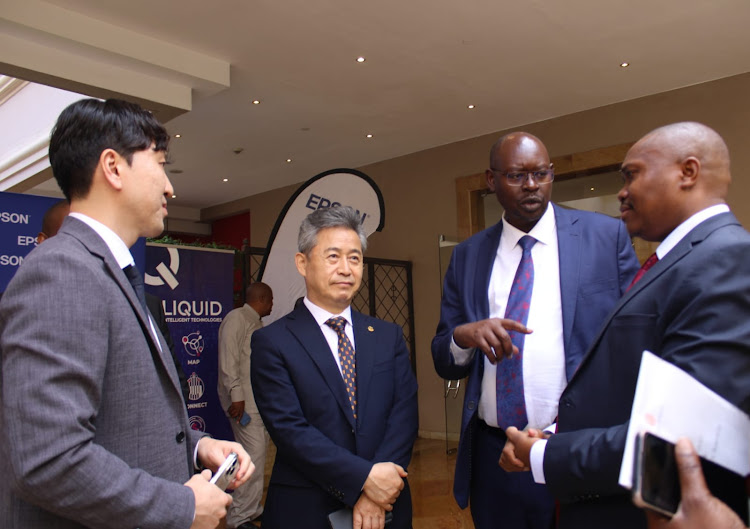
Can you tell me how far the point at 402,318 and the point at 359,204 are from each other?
4.24 m

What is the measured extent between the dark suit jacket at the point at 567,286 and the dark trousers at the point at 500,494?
3cm

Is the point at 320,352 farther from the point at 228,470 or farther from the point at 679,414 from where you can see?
the point at 679,414

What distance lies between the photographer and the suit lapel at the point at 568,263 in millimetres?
1777

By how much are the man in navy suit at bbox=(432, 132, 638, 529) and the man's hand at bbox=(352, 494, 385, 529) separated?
0.89 ft

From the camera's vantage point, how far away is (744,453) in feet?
3.30

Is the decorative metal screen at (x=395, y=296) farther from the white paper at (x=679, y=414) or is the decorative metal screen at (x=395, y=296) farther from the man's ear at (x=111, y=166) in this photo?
the white paper at (x=679, y=414)

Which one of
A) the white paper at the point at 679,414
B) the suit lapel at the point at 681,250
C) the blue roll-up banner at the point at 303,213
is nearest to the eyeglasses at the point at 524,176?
the suit lapel at the point at 681,250

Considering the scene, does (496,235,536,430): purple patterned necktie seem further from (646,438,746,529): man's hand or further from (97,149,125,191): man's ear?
(97,149,125,191): man's ear

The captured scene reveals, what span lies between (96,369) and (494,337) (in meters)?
1.01

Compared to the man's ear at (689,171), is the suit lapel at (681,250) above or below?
below

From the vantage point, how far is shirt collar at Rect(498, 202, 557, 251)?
6.41 ft

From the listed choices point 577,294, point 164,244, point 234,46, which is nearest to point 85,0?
point 234,46

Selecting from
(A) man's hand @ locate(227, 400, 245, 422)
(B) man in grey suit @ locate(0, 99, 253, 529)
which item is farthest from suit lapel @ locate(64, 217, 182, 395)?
(A) man's hand @ locate(227, 400, 245, 422)

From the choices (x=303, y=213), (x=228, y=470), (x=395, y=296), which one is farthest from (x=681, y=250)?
(x=395, y=296)
